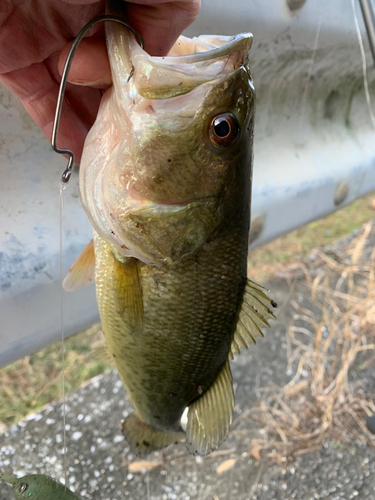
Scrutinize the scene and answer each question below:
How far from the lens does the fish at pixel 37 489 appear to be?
0.97 meters

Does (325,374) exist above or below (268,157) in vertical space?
below

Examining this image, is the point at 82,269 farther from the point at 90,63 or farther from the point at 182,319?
the point at 90,63

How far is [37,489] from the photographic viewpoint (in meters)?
0.98

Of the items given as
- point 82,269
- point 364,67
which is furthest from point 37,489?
point 364,67

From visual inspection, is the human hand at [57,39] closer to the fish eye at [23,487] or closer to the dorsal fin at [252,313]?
the dorsal fin at [252,313]

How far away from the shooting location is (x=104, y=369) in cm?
214

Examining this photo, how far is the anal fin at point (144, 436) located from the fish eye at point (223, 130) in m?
1.03

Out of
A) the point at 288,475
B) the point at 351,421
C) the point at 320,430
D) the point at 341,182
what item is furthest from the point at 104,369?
the point at 341,182

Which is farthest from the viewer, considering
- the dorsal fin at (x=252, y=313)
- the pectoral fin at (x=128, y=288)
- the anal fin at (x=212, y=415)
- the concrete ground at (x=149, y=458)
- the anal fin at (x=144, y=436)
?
the concrete ground at (x=149, y=458)

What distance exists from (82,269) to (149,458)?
116cm

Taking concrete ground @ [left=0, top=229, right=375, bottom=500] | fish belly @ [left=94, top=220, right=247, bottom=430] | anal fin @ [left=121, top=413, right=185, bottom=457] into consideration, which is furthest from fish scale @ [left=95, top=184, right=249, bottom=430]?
concrete ground @ [left=0, top=229, right=375, bottom=500]

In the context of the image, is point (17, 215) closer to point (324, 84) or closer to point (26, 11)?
point (26, 11)

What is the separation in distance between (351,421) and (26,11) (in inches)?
90.9

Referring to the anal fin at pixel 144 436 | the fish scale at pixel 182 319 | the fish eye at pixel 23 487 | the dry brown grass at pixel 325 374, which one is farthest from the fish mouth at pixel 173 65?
the dry brown grass at pixel 325 374
